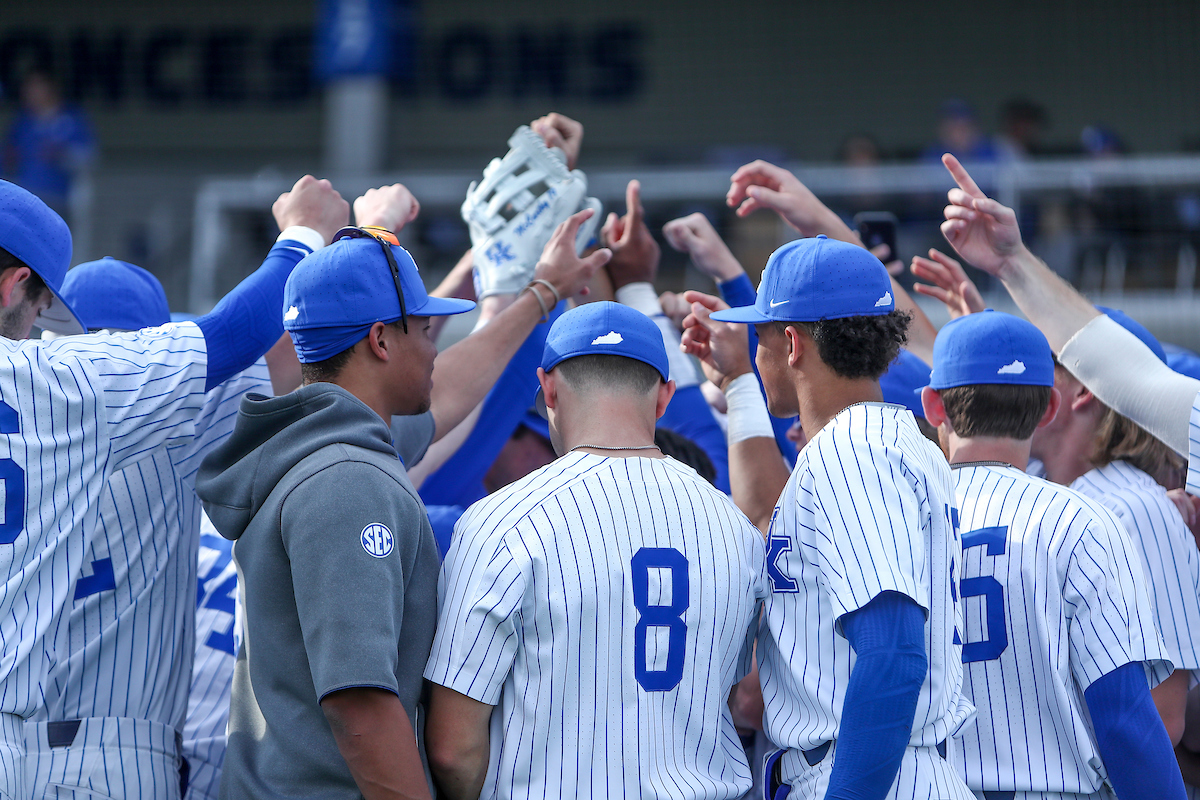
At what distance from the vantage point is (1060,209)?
8.48 m

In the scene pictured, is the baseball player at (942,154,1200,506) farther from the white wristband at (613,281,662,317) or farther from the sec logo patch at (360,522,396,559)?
the sec logo patch at (360,522,396,559)

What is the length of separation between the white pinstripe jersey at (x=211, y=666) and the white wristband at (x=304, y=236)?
78cm

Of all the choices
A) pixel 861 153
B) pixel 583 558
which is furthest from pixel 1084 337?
pixel 861 153

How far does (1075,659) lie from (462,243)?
8538mm

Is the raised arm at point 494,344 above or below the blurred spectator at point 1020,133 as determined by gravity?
below

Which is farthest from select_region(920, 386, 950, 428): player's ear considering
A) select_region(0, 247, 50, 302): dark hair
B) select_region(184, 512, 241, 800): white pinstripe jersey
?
select_region(0, 247, 50, 302): dark hair

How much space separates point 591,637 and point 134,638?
3.88ft

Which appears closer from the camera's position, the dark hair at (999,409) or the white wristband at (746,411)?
the dark hair at (999,409)

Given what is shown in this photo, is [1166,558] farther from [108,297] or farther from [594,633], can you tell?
[108,297]

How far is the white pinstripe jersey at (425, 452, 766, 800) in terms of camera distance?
85.8 inches

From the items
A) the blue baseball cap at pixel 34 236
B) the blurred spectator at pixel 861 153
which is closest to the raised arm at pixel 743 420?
the blue baseball cap at pixel 34 236

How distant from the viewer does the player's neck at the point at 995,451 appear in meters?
2.78

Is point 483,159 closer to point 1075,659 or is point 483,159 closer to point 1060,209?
point 1060,209

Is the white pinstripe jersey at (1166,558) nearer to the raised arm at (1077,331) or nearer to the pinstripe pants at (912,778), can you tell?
the raised arm at (1077,331)
